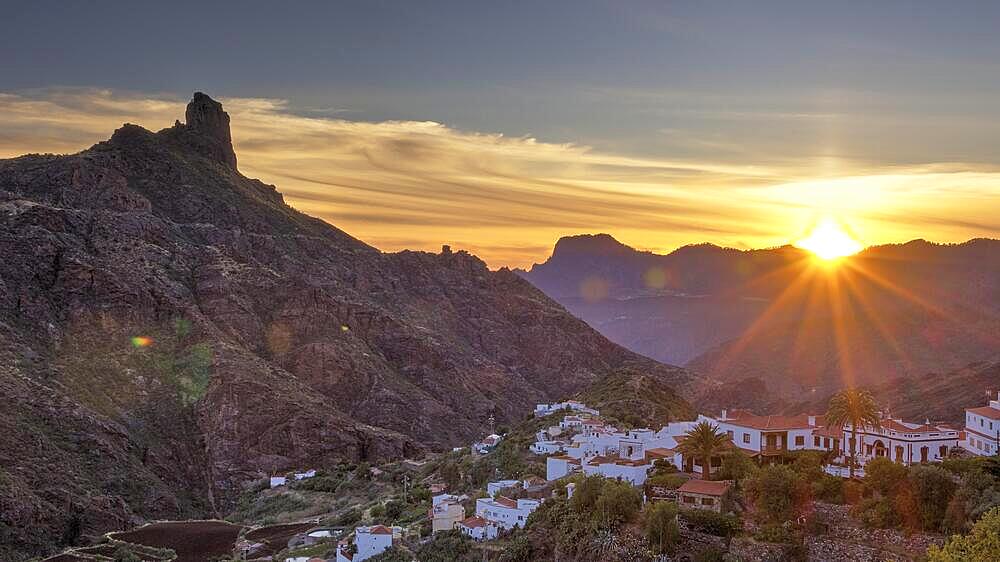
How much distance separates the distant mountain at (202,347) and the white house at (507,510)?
40832 mm

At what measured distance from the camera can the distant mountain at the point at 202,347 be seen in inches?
3302

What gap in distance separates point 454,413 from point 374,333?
18896 millimetres

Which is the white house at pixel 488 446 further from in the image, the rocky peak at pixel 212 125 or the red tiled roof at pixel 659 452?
the rocky peak at pixel 212 125

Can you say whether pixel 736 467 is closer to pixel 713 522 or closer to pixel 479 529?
pixel 713 522

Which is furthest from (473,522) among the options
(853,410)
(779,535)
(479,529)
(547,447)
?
(853,410)

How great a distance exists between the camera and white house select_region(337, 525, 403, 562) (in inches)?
2046

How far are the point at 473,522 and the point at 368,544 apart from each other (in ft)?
22.9

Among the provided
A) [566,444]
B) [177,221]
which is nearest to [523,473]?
[566,444]

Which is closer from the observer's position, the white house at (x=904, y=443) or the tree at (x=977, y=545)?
the tree at (x=977, y=545)

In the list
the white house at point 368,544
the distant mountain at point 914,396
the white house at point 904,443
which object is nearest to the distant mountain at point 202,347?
the distant mountain at point 914,396

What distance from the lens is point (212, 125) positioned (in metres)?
168

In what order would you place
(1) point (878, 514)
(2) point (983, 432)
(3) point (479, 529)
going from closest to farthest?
1. (1) point (878, 514)
2. (2) point (983, 432)
3. (3) point (479, 529)

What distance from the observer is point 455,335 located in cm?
15462

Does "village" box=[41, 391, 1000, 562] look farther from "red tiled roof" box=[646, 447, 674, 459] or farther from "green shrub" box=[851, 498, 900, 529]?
"red tiled roof" box=[646, 447, 674, 459]
